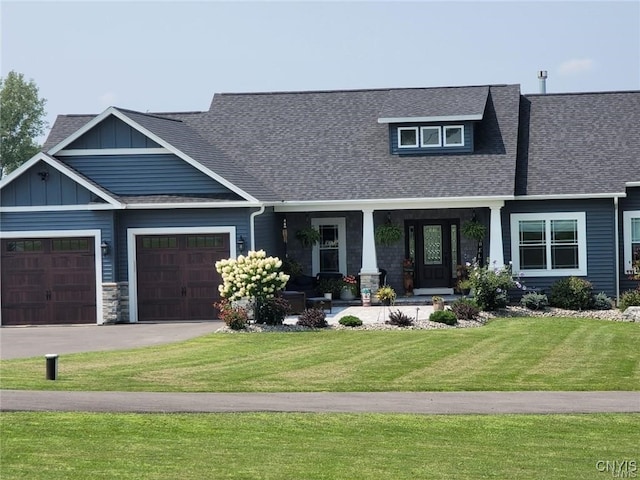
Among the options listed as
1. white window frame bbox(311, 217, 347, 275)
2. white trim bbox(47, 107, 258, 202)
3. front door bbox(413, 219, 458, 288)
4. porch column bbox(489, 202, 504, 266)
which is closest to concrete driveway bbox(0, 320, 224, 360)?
white trim bbox(47, 107, 258, 202)

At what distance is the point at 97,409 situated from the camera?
53.4ft

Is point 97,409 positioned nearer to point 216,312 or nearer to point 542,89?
point 216,312

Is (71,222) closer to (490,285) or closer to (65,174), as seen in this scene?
(65,174)

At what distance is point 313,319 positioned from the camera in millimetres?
27609

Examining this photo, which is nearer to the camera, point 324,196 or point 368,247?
point 368,247

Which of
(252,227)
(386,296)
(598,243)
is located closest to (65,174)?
(252,227)

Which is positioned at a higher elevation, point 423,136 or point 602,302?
point 423,136

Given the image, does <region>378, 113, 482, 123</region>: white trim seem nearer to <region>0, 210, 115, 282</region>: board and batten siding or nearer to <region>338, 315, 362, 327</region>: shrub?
<region>338, 315, 362, 327</region>: shrub

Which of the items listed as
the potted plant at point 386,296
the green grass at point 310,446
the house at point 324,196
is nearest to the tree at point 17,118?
the house at point 324,196

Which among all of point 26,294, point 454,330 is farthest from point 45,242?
point 454,330

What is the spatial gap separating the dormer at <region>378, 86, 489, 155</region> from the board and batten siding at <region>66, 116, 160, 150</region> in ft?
25.3

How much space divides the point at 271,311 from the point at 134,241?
4.84 m

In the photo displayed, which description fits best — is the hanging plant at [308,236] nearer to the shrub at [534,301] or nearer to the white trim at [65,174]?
the white trim at [65,174]

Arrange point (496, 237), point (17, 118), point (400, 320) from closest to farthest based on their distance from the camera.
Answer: point (400, 320), point (496, 237), point (17, 118)
